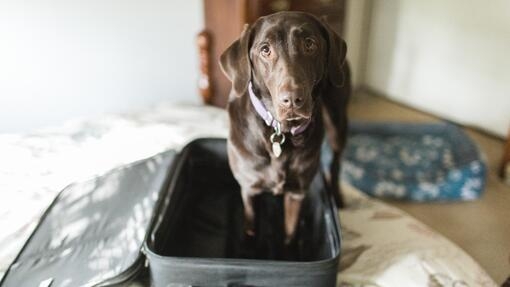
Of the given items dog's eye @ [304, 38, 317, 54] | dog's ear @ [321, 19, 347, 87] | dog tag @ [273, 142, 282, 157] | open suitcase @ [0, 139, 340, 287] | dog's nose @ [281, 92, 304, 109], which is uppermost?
dog's eye @ [304, 38, 317, 54]

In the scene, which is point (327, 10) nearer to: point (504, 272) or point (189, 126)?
point (189, 126)

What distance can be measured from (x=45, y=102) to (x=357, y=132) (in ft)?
4.82

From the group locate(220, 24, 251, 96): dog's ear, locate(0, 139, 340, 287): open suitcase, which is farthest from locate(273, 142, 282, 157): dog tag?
locate(0, 139, 340, 287): open suitcase

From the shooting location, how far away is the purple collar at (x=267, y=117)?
1.02 m

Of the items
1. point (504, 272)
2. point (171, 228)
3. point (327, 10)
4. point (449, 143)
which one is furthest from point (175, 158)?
point (449, 143)

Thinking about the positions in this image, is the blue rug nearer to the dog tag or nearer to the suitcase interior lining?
the suitcase interior lining

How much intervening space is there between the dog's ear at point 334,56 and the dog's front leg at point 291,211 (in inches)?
13.5

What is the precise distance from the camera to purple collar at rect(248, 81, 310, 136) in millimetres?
1022

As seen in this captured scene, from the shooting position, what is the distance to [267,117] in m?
1.03

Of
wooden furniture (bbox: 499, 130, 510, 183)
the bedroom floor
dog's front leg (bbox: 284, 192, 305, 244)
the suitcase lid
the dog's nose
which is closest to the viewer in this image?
the dog's nose

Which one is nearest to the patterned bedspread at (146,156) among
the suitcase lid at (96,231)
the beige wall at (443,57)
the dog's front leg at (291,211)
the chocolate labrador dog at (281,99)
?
the suitcase lid at (96,231)

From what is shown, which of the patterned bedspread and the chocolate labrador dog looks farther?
the patterned bedspread

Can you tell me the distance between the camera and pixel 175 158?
1.44m

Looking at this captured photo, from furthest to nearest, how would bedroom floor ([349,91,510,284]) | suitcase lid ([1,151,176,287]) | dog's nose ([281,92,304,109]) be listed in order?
bedroom floor ([349,91,510,284]) → suitcase lid ([1,151,176,287]) → dog's nose ([281,92,304,109])
